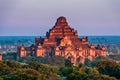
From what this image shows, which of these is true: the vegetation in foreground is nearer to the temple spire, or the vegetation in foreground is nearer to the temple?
the temple

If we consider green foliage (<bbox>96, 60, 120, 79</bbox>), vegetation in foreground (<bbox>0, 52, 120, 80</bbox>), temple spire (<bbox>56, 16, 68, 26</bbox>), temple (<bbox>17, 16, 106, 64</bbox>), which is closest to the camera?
vegetation in foreground (<bbox>0, 52, 120, 80</bbox>)

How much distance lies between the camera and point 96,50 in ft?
443

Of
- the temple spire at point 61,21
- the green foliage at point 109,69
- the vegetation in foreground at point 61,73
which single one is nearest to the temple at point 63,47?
the temple spire at point 61,21

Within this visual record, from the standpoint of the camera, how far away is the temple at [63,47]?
131m

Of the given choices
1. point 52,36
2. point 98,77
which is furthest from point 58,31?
point 98,77

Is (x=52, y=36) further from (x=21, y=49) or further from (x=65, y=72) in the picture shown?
(x=65, y=72)

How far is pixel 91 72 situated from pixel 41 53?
6497 centimetres

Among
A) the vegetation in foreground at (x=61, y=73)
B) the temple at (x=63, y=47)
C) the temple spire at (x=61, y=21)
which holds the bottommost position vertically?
the vegetation in foreground at (x=61, y=73)

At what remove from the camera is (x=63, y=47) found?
435ft

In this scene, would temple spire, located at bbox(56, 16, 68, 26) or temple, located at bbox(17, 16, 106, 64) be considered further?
temple spire, located at bbox(56, 16, 68, 26)

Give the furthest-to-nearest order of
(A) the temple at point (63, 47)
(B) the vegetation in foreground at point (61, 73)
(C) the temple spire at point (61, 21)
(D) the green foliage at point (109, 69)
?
1. (C) the temple spire at point (61, 21)
2. (A) the temple at point (63, 47)
3. (D) the green foliage at point (109, 69)
4. (B) the vegetation in foreground at point (61, 73)

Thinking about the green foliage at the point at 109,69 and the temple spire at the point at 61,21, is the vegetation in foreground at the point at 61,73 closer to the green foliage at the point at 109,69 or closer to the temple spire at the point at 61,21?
the green foliage at the point at 109,69

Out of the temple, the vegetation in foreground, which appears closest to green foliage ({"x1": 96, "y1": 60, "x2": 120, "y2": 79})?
the vegetation in foreground

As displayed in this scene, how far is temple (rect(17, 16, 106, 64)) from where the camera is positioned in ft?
431
